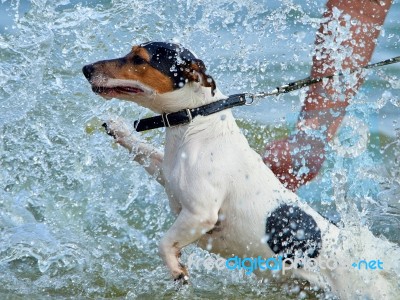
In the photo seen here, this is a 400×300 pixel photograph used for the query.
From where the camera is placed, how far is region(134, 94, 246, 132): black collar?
4008 mm

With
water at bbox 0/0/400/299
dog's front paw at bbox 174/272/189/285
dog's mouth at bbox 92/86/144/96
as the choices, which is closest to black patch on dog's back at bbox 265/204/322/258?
water at bbox 0/0/400/299

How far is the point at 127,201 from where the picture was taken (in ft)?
17.8

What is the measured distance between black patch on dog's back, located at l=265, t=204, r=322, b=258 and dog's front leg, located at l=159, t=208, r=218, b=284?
1.03 ft

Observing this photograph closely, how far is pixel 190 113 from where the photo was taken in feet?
13.1

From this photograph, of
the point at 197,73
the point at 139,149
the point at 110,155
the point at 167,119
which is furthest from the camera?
the point at 110,155

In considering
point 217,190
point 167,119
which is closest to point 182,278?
point 217,190

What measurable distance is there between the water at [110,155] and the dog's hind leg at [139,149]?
604 mm

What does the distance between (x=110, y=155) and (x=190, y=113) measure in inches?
65.0

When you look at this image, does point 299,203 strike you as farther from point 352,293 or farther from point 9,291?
point 9,291

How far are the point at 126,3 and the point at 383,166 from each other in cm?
290

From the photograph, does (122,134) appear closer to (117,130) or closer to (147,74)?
(117,130)

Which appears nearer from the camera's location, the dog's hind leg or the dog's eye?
the dog's eye

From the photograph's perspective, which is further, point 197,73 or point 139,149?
point 139,149

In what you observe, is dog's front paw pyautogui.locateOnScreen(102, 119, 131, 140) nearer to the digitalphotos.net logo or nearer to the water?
the water
